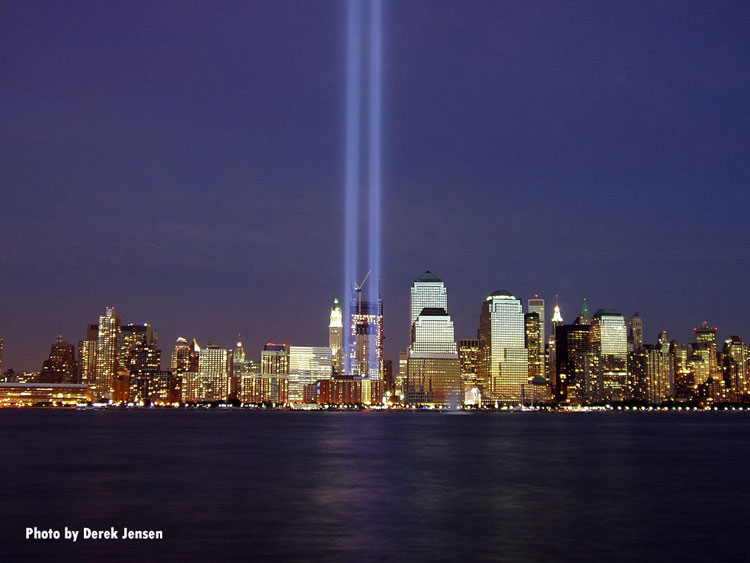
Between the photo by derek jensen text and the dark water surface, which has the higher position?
the photo by derek jensen text

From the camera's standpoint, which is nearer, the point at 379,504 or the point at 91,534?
the point at 91,534

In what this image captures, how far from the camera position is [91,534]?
157 ft

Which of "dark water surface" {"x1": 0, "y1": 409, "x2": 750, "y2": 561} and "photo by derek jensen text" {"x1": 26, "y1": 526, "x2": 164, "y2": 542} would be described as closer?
"dark water surface" {"x1": 0, "y1": 409, "x2": 750, "y2": 561}

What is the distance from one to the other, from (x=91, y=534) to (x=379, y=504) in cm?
1996

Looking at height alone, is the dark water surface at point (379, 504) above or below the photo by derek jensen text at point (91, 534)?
below

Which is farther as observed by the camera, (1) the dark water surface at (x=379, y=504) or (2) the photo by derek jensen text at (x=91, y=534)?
(2) the photo by derek jensen text at (x=91, y=534)

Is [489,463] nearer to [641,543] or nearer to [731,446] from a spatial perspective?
[641,543]

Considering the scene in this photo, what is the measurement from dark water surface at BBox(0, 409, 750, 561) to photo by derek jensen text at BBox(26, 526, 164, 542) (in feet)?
3.02

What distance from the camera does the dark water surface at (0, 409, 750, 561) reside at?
148 ft

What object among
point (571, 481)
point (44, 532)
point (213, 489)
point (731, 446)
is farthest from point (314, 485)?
point (731, 446)

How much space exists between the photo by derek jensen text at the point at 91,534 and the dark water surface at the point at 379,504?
3.02 ft

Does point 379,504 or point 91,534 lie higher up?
point 91,534

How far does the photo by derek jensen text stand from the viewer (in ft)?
153

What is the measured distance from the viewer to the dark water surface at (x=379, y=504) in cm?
4503
